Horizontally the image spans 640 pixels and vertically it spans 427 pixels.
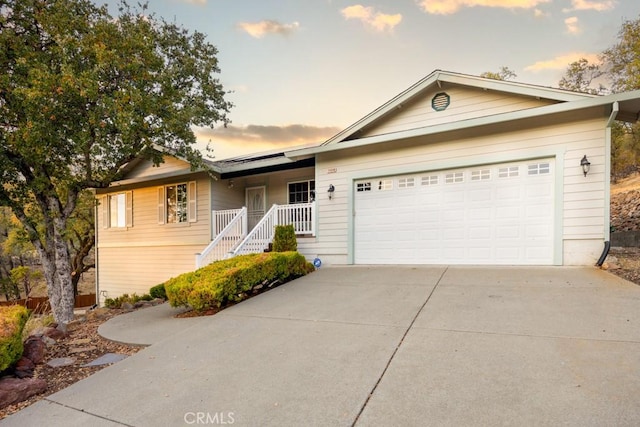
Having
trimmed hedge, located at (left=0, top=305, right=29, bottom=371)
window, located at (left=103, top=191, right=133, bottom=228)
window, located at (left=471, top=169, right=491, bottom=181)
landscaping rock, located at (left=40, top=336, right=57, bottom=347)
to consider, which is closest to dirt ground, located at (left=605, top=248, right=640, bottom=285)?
window, located at (left=471, top=169, right=491, bottom=181)

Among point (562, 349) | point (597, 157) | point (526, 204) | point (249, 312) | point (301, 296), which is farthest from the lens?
point (526, 204)

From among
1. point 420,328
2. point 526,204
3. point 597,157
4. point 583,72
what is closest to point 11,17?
point 420,328

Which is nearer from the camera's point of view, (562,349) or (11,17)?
(562,349)

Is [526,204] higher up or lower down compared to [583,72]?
lower down

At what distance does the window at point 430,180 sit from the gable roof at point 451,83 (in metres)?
1.96

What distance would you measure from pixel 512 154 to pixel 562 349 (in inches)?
205

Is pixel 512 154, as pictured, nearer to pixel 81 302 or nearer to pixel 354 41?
pixel 354 41

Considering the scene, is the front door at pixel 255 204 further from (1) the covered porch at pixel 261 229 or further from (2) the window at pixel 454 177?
(2) the window at pixel 454 177

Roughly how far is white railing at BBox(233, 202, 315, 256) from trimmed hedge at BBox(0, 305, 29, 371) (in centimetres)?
531

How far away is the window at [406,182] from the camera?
27.3 ft

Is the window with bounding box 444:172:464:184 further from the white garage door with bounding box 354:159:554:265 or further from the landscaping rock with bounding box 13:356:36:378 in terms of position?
the landscaping rock with bounding box 13:356:36:378

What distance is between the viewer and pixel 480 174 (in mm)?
7605

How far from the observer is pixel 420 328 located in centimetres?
386

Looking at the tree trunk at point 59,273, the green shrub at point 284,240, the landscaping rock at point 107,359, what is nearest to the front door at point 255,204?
the green shrub at point 284,240
